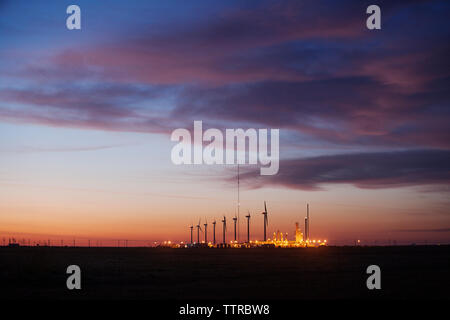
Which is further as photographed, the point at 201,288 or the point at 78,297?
the point at 201,288
